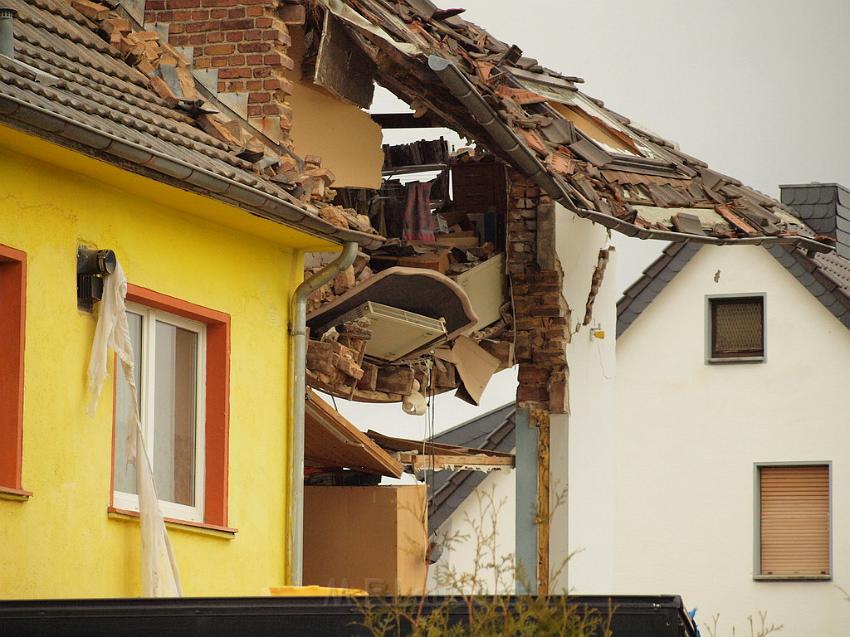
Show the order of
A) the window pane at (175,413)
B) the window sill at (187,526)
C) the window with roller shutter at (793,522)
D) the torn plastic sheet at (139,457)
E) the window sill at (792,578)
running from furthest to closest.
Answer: the window with roller shutter at (793,522)
the window sill at (792,578)
the window pane at (175,413)
the window sill at (187,526)
the torn plastic sheet at (139,457)

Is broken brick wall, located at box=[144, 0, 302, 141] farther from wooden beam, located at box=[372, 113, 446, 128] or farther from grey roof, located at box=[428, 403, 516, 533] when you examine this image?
grey roof, located at box=[428, 403, 516, 533]

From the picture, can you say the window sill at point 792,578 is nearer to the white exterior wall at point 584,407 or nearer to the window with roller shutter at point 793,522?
the window with roller shutter at point 793,522

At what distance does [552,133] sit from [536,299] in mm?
2147

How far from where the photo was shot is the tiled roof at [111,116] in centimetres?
1020

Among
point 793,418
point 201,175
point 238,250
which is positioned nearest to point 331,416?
point 238,250

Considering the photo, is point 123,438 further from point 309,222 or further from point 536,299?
point 536,299

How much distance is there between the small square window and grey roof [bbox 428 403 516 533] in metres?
3.41

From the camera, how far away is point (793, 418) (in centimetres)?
3030

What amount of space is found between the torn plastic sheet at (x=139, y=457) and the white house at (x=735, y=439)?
56.3 feet

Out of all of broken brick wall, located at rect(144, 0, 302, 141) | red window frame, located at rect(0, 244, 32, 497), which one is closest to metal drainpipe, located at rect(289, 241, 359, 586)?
broken brick wall, located at rect(144, 0, 302, 141)

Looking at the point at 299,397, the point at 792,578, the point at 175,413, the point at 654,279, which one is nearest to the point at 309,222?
the point at 299,397

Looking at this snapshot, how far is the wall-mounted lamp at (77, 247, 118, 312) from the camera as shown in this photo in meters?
11.1

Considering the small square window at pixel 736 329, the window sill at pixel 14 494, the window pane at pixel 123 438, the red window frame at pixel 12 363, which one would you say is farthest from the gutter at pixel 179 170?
the small square window at pixel 736 329

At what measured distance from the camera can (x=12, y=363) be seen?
10492mm
